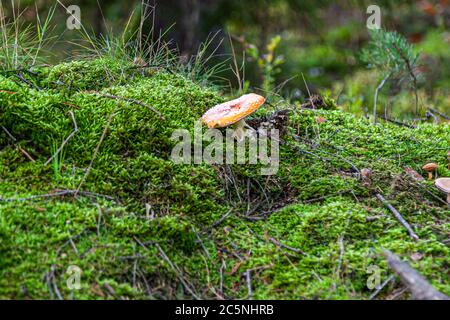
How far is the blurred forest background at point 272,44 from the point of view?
197 inches

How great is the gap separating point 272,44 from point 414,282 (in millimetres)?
3386

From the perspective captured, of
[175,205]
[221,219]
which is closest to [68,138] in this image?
[175,205]

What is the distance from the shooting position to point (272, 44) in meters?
4.74

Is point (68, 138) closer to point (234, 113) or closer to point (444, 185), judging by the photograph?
point (234, 113)

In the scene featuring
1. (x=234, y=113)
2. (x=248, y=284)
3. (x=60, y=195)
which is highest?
(x=234, y=113)

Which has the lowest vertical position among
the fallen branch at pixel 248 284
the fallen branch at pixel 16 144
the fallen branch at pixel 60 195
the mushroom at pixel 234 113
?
the fallen branch at pixel 248 284

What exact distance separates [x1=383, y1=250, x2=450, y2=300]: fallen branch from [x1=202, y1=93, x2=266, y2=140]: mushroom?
1.02 metres

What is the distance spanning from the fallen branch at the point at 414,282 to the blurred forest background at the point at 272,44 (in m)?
2.44

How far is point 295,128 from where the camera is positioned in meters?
2.94

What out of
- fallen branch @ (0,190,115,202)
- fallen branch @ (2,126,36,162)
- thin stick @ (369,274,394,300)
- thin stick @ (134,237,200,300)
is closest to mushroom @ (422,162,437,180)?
thin stick @ (369,274,394,300)

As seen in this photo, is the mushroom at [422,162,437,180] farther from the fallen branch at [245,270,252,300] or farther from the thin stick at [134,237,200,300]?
the thin stick at [134,237,200,300]

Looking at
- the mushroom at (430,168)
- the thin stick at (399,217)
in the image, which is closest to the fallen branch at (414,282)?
the thin stick at (399,217)

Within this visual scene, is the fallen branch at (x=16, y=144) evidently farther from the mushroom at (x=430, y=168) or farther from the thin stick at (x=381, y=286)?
the mushroom at (x=430, y=168)
